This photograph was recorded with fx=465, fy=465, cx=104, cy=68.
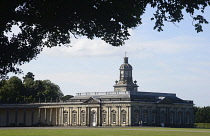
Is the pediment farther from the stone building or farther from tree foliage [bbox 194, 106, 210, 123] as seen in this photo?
tree foliage [bbox 194, 106, 210, 123]

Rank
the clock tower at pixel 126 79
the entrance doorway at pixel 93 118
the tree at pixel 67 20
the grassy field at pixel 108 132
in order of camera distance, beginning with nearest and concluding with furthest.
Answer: the tree at pixel 67 20, the grassy field at pixel 108 132, the entrance doorway at pixel 93 118, the clock tower at pixel 126 79

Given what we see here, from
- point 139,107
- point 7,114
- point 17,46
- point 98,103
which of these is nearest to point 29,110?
point 7,114

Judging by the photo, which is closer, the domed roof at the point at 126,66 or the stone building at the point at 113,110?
the stone building at the point at 113,110

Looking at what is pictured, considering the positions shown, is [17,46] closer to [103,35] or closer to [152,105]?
[103,35]

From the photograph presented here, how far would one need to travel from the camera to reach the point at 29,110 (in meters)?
93.5

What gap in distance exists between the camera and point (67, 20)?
63.3ft

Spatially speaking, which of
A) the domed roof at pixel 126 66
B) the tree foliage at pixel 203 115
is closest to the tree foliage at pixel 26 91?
the domed roof at pixel 126 66

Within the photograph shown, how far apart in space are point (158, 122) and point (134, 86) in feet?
44.3

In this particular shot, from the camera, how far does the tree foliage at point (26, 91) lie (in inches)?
3797

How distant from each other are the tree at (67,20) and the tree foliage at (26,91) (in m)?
72.0

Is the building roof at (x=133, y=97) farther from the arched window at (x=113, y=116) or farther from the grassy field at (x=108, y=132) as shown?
the grassy field at (x=108, y=132)

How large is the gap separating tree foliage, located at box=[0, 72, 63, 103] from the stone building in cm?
312

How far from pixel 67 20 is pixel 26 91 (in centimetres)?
8410

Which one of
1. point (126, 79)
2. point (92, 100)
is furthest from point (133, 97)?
point (126, 79)
